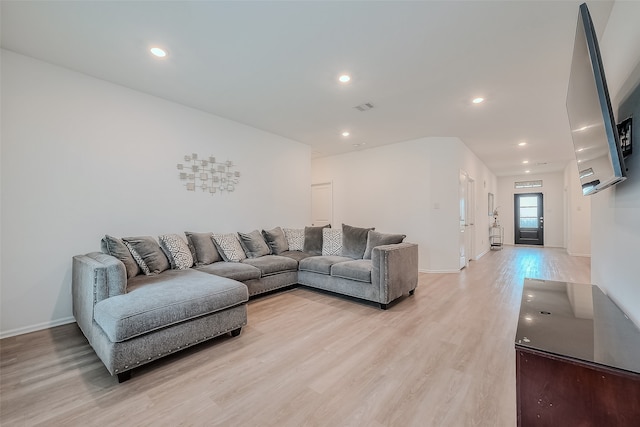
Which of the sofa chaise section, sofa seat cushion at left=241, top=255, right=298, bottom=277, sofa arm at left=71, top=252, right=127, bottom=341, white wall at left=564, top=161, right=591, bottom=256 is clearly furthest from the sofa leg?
white wall at left=564, top=161, right=591, bottom=256

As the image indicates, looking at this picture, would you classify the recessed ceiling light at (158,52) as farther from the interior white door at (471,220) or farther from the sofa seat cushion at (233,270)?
the interior white door at (471,220)

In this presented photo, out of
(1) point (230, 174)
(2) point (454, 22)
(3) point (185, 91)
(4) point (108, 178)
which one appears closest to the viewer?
(2) point (454, 22)

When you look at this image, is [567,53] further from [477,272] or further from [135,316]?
[135,316]

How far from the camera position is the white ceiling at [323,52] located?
1.95 meters

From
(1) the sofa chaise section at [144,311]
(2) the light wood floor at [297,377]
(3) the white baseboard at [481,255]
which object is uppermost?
(1) the sofa chaise section at [144,311]

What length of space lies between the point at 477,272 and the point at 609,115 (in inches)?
184

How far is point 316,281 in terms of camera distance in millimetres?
3777

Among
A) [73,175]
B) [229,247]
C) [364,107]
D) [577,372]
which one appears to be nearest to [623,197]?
[577,372]

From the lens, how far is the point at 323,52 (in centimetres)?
243

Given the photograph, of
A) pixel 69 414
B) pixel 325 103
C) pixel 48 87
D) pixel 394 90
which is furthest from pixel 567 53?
pixel 48 87

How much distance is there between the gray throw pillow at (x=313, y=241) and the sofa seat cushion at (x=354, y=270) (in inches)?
33.5

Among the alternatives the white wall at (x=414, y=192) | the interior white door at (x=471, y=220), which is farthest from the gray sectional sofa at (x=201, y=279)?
the interior white door at (x=471, y=220)

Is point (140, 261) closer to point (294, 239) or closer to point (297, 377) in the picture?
point (297, 377)

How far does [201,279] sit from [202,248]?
1.00 meters
